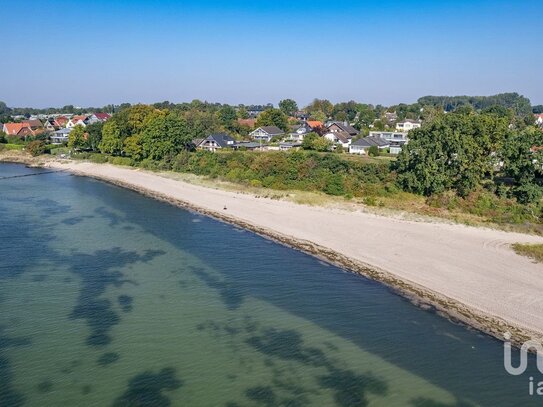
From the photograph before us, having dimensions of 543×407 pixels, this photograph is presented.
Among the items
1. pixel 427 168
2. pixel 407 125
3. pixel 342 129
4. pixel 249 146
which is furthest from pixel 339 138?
pixel 427 168

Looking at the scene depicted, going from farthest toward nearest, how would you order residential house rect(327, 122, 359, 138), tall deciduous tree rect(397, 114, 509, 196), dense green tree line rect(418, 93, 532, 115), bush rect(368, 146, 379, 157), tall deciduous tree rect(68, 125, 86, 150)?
dense green tree line rect(418, 93, 532, 115) → residential house rect(327, 122, 359, 138) → tall deciduous tree rect(68, 125, 86, 150) → bush rect(368, 146, 379, 157) → tall deciduous tree rect(397, 114, 509, 196)

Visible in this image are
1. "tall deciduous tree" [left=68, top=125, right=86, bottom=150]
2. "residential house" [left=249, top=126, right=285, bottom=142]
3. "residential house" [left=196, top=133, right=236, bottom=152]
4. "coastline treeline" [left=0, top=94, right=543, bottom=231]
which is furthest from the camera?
"residential house" [left=249, top=126, right=285, bottom=142]

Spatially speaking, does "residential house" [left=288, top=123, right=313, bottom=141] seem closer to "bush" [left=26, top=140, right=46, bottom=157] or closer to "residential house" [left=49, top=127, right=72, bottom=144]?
"residential house" [left=49, top=127, right=72, bottom=144]

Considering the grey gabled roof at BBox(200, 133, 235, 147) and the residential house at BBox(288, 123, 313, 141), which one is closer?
the grey gabled roof at BBox(200, 133, 235, 147)

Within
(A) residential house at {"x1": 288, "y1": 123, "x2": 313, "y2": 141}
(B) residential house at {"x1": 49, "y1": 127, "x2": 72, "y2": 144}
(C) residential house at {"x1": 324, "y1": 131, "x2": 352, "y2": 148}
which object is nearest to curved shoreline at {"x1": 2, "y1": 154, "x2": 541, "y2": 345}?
(C) residential house at {"x1": 324, "y1": 131, "x2": 352, "y2": 148}

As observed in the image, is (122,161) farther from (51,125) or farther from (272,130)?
(51,125)

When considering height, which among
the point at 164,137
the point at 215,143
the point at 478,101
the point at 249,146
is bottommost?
the point at 249,146
